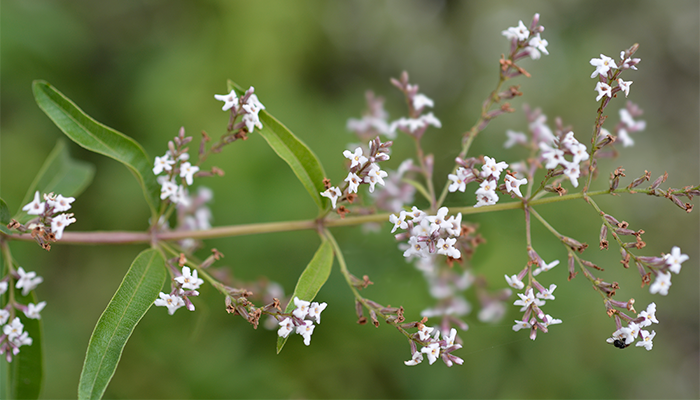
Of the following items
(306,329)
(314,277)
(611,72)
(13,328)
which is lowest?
(13,328)

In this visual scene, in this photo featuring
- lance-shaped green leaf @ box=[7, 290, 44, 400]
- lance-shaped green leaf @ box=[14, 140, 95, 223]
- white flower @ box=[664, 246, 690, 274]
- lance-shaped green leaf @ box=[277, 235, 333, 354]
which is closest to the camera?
white flower @ box=[664, 246, 690, 274]

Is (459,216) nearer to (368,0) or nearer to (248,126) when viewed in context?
(248,126)

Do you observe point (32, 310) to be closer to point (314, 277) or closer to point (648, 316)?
point (314, 277)

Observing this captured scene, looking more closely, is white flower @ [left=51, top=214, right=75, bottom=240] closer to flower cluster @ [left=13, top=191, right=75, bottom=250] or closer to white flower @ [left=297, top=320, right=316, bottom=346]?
flower cluster @ [left=13, top=191, right=75, bottom=250]

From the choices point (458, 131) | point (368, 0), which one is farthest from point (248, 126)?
point (368, 0)

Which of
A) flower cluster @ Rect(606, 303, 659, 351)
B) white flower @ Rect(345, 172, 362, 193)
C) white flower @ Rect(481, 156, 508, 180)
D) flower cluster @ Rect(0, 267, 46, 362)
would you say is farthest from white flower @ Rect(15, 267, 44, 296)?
flower cluster @ Rect(606, 303, 659, 351)

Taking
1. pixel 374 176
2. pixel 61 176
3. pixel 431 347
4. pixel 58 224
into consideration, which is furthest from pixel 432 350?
pixel 61 176

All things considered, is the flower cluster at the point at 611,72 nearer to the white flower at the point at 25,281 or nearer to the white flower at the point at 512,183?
the white flower at the point at 512,183
